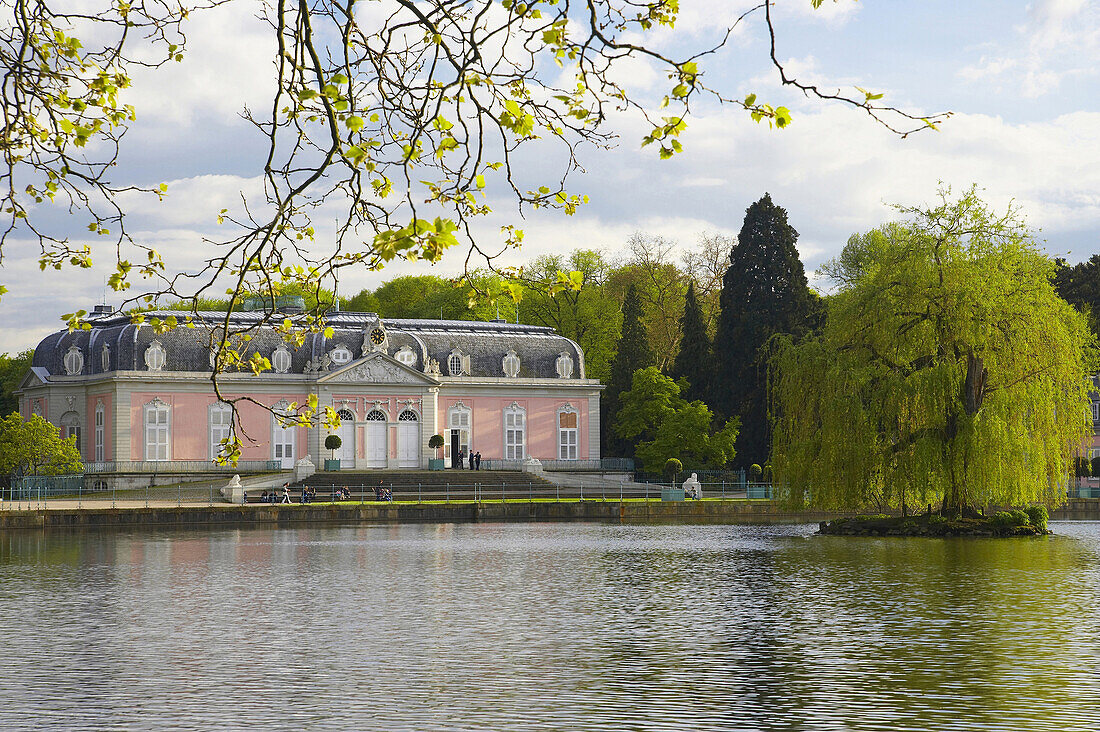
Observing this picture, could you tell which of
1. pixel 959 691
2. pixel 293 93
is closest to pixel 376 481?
pixel 959 691

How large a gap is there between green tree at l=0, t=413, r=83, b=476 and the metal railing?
4092 mm

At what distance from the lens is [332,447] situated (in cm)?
6222

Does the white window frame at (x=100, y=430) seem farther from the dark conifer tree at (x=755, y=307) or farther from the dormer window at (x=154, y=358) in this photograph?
the dark conifer tree at (x=755, y=307)

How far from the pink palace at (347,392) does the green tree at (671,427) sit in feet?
18.1

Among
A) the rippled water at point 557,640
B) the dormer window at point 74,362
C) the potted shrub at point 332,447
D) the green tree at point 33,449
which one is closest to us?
the rippled water at point 557,640

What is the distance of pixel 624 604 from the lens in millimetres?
20594

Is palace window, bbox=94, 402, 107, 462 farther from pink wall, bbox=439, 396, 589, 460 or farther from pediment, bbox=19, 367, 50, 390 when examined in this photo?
pink wall, bbox=439, 396, 589, 460

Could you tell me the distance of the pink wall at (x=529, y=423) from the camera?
2675 inches

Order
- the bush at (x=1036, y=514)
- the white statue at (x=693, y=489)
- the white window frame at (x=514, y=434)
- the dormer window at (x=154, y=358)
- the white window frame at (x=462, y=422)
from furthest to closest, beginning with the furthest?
the white window frame at (x=514, y=434) < the white window frame at (x=462, y=422) < the dormer window at (x=154, y=358) < the white statue at (x=693, y=489) < the bush at (x=1036, y=514)

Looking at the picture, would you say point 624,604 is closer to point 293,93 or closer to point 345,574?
point 345,574

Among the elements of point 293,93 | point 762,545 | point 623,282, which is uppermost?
point 623,282

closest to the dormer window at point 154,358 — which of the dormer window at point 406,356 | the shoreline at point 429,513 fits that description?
the dormer window at point 406,356

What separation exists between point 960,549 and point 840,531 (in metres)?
6.79

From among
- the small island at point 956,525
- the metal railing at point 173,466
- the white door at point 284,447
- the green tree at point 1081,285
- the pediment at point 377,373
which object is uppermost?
the green tree at point 1081,285
